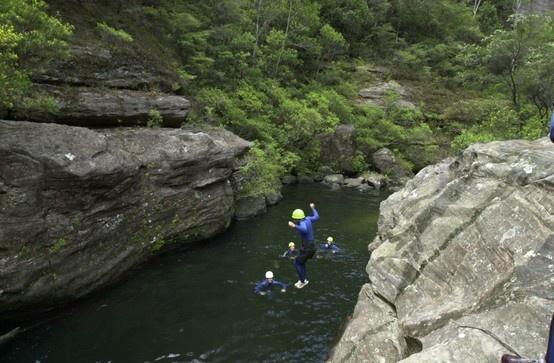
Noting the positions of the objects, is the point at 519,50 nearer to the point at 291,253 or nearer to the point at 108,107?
the point at 291,253

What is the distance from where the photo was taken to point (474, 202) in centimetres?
1008

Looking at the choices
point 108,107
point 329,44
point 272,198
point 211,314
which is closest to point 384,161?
point 329,44

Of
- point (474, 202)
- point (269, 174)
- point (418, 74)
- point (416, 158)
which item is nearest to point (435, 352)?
point (474, 202)

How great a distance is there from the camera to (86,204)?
48.4 feet

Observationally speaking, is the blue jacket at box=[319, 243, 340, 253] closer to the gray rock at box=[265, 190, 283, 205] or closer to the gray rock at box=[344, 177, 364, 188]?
the gray rock at box=[265, 190, 283, 205]

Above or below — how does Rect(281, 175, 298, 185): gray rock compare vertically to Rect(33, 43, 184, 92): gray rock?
below

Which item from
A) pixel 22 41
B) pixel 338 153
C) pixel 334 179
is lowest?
pixel 334 179

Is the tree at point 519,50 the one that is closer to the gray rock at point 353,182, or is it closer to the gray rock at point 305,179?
the gray rock at point 353,182

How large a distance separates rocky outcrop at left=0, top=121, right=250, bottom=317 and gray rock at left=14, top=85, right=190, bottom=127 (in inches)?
37.0

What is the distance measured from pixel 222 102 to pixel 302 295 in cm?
1921

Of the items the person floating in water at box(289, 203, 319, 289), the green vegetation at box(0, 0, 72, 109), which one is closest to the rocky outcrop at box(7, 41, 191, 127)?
the green vegetation at box(0, 0, 72, 109)

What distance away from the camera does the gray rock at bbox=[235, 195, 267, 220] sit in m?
25.6

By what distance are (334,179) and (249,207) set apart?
13583 mm

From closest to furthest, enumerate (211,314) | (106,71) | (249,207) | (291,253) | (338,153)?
1. (211,314)
2. (291,253)
3. (106,71)
4. (249,207)
5. (338,153)
